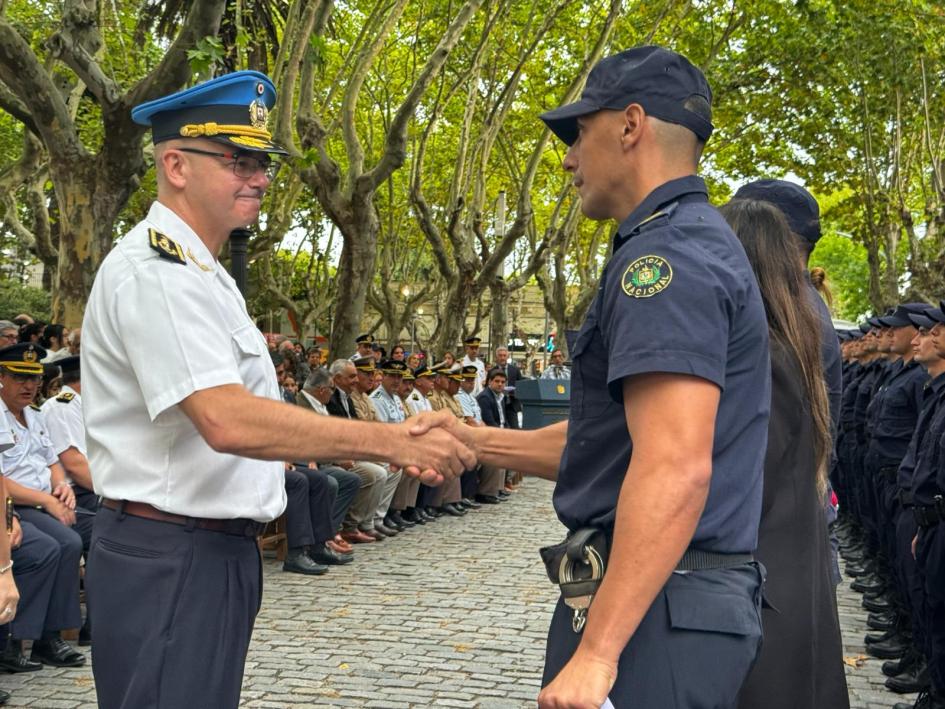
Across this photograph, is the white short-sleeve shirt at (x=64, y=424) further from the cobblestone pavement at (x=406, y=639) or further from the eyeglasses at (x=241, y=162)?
the eyeglasses at (x=241, y=162)

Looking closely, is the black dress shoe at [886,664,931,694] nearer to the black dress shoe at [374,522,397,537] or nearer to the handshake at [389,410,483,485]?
the handshake at [389,410,483,485]

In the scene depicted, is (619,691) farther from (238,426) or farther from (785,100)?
(785,100)

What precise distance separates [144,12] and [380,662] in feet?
46.2

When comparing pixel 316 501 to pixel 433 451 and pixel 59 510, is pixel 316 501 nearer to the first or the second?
pixel 59 510

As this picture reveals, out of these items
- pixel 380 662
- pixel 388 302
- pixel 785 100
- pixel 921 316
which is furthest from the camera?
pixel 388 302

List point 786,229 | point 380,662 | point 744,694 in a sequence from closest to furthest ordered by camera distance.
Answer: point 744,694 → point 786,229 → point 380,662

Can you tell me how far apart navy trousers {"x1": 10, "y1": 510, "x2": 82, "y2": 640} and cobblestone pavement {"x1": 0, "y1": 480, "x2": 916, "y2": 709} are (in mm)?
310

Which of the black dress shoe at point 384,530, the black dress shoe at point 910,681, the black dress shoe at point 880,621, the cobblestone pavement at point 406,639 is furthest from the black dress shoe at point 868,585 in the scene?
the black dress shoe at point 384,530

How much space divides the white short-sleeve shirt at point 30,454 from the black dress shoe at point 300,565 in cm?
305

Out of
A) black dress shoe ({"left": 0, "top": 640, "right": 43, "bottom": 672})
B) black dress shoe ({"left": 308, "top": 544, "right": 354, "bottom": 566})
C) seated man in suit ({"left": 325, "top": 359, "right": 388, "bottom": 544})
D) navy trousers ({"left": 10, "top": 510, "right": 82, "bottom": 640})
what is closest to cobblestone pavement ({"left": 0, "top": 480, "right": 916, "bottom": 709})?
black dress shoe ({"left": 0, "top": 640, "right": 43, "bottom": 672})

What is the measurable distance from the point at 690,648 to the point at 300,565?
331 inches

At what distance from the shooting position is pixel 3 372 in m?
7.57

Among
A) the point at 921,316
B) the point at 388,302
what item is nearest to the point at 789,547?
the point at 921,316

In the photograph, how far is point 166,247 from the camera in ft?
9.74
